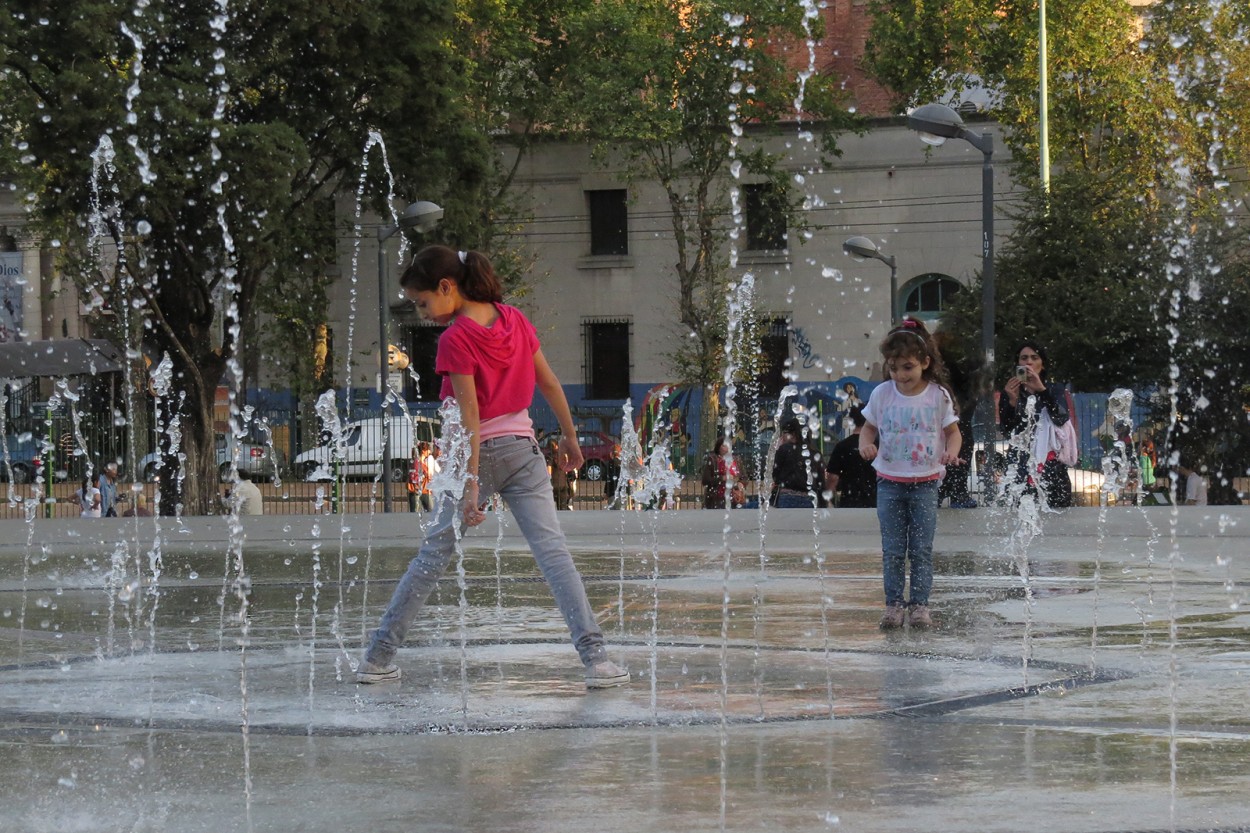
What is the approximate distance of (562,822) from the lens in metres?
4.84

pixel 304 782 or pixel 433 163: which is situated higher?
pixel 433 163

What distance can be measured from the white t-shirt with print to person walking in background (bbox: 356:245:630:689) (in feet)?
7.41

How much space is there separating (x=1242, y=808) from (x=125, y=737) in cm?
355

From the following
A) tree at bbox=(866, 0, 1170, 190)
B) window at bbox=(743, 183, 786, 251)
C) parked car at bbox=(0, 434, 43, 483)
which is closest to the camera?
tree at bbox=(866, 0, 1170, 190)

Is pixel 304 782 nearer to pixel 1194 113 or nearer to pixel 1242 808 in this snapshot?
pixel 1242 808

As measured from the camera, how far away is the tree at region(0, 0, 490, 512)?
26266mm

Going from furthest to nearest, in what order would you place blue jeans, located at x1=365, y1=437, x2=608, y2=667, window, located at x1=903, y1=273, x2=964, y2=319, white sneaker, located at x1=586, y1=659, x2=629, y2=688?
window, located at x1=903, y1=273, x2=964, y2=319 < blue jeans, located at x1=365, y1=437, x2=608, y2=667 < white sneaker, located at x1=586, y1=659, x2=629, y2=688

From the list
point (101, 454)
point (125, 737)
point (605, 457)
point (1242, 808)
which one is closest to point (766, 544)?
point (125, 737)

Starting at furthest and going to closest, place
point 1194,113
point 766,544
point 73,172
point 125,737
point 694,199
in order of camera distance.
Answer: point 694,199 < point 1194,113 < point 73,172 < point 766,544 < point 125,737

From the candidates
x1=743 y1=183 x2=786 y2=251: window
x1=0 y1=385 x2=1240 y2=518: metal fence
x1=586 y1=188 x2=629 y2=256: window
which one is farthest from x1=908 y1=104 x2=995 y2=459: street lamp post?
x1=586 y1=188 x2=629 y2=256: window

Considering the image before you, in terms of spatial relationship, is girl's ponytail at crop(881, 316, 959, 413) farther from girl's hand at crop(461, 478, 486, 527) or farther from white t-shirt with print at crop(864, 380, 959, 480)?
girl's hand at crop(461, 478, 486, 527)

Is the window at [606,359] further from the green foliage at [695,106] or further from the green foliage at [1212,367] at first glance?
the green foliage at [1212,367]

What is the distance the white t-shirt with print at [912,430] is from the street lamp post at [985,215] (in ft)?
44.1

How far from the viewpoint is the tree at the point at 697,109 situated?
4191cm
